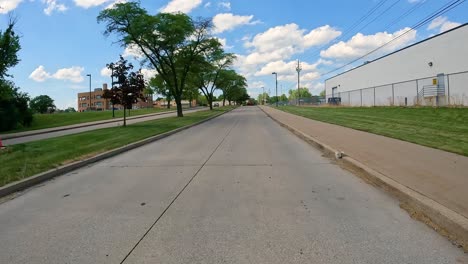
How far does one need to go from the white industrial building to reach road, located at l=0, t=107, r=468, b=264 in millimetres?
26196

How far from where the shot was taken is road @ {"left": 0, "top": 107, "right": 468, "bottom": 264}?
4.28m

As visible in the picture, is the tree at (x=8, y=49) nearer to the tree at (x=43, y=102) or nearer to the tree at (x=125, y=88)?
the tree at (x=125, y=88)

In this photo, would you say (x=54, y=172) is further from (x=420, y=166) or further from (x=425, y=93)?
(x=425, y=93)

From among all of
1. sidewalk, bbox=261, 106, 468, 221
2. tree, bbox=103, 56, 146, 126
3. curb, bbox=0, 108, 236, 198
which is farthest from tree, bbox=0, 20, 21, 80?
sidewalk, bbox=261, 106, 468, 221

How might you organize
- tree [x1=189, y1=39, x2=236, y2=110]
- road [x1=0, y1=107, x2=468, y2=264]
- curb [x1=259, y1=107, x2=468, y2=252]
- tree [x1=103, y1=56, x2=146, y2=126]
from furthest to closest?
tree [x1=189, y1=39, x2=236, y2=110] < tree [x1=103, y1=56, x2=146, y2=126] < curb [x1=259, y1=107, x2=468, y2=252] < road [x1=0, y1=107, x2=468, y2=264]

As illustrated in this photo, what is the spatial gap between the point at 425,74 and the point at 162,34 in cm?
2683

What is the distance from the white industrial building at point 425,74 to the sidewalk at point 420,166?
20521mm

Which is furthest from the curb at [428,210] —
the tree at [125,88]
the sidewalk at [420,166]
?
the tree at [125,88]

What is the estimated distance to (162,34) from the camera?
36938 mm

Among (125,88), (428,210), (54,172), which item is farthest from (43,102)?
(428,210)

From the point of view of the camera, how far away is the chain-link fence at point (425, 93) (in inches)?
1164

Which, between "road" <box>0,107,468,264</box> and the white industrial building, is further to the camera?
the white industrial building

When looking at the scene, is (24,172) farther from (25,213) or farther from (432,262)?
(432,262)

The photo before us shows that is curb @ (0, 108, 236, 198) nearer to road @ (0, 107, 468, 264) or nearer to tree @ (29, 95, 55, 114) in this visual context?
road @ (0, 107, 468, 264)
